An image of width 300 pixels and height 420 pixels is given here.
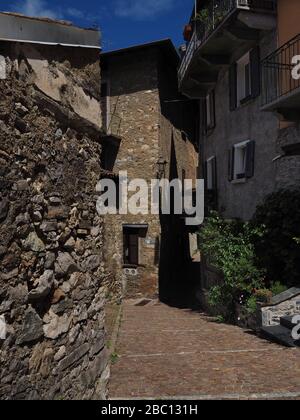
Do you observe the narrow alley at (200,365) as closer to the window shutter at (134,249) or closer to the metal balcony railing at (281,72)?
the metal balcony railing at (281,72)

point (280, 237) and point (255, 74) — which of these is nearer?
point (280, 237)

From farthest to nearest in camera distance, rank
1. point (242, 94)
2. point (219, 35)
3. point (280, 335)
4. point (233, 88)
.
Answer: point (233, 88)
point (242, 94)
point (219, 35)
point (280, 335)

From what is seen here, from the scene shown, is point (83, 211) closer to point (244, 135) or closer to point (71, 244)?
point (71, 244)

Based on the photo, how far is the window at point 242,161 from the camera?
1223cm

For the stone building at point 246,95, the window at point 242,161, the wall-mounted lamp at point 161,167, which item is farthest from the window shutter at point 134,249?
the window at point 242,161

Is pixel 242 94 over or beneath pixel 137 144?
over

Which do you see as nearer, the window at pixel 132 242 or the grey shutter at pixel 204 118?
the grey shutter at pixel 204 118

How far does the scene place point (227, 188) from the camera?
552 inches

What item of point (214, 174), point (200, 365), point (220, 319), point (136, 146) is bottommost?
point (220, 319)

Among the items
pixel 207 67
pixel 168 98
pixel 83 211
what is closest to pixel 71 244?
pixel 83 211

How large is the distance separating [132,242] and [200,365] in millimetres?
10004

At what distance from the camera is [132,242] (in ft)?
55.7

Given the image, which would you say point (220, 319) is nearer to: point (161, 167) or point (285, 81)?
point (285, 81)

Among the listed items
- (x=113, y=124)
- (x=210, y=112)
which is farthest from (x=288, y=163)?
(x=113, y=124)
